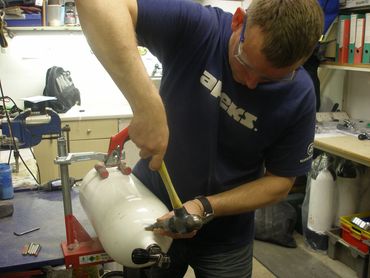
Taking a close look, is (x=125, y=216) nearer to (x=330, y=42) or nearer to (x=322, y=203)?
(x=322, y=203)

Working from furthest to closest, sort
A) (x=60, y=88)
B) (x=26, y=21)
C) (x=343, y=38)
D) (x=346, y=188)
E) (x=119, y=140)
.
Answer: (x=60, y=88) < (x=26, y=21) < (x=343, y=38) < (x=346, y=188) < (x=119, y=140)

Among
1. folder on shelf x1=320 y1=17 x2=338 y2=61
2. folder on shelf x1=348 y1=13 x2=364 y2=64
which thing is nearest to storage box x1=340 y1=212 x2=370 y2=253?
folder on shelf x1=348 y1=13 x2=364 y2=64

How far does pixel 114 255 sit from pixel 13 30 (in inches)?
132

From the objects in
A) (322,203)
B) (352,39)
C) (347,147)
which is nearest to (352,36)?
(352,39)

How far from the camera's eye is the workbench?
1.30 metres

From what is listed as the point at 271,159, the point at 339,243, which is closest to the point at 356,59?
the point at 339,243

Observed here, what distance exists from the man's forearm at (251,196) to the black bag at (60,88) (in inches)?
113

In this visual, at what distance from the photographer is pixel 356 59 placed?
2939 mm

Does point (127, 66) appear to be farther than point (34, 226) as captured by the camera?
No

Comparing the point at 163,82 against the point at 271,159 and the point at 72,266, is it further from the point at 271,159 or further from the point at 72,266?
the point at 72,266

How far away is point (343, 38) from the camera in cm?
304

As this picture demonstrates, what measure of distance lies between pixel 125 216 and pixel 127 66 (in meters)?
0.43

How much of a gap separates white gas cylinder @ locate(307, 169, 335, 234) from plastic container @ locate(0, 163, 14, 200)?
2024 millimetres

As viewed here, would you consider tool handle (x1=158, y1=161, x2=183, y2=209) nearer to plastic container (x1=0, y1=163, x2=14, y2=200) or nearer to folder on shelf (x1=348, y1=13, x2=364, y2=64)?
plastic container (x1=0, y1=163, x2=14, y2=200)
